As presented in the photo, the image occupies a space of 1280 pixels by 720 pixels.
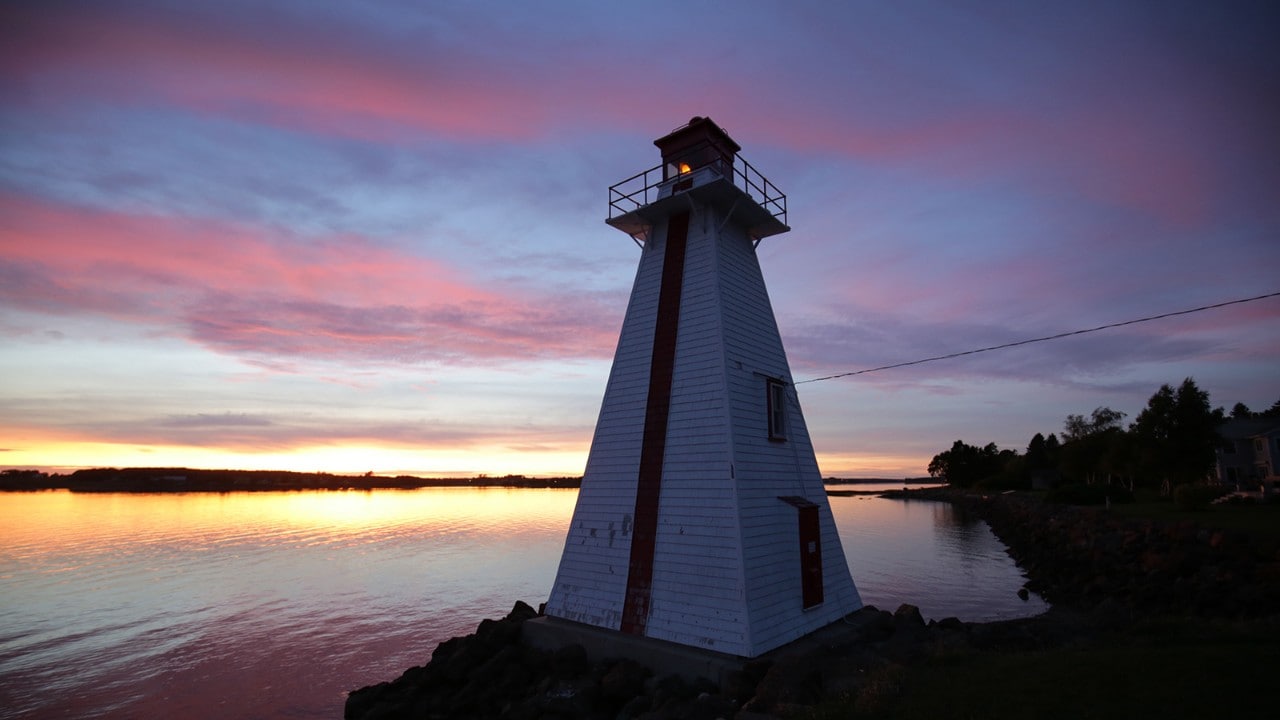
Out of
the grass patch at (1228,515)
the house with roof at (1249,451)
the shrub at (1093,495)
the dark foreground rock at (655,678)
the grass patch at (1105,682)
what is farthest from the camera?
the house with roof at (1249,451)

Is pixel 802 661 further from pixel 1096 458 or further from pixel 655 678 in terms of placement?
pixel 1096 458

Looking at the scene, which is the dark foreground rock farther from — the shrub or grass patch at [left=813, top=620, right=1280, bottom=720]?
the shrub

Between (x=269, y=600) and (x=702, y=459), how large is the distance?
2596 centimetres

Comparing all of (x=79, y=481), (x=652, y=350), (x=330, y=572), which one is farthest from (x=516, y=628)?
(x=79, y=481)

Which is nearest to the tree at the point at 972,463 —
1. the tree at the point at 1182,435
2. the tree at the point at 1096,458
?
the tree at the point at 1096,458

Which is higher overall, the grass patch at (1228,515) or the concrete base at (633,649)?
the grass patch at (1228,515)

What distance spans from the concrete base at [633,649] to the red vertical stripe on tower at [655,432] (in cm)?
34

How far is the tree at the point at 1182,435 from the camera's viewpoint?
3603cm

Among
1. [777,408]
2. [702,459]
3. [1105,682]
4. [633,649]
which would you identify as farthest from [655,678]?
[1105,682]

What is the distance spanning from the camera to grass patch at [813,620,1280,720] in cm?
677

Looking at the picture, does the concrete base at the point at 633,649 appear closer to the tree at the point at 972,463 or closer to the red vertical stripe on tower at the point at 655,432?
the red vertical stripe on tower at the point at 655,432

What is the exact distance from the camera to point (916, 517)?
68.8m

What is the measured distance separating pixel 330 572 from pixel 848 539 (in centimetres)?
3725

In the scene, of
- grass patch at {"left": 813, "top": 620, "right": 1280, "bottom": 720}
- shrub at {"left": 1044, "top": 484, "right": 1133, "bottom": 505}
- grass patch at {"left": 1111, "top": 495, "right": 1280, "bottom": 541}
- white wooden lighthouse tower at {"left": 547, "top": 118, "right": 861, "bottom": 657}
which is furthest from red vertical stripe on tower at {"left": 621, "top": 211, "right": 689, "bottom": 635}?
shrub at {"left": 1044, "top": 484, "right": 1133, "bottom": 505}
